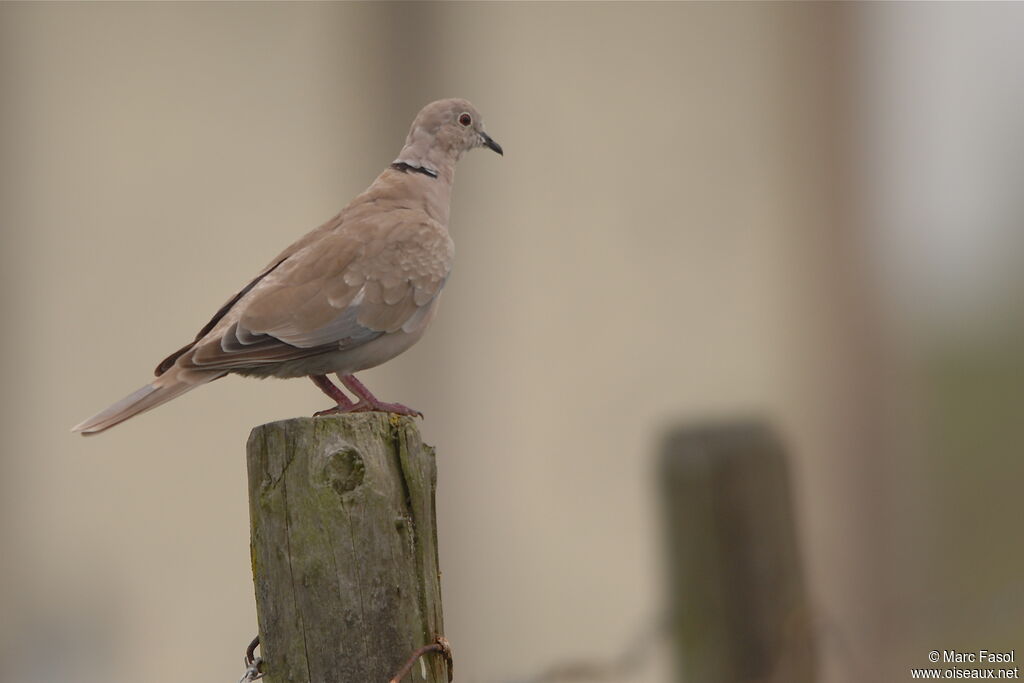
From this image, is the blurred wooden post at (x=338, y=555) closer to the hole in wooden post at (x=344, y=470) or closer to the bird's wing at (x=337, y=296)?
the hole in wooden post at (x=344, y=470)

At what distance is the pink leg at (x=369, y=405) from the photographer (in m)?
3.23

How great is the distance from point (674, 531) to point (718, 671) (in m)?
0.48

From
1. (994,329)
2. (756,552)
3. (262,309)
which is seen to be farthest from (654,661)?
(994,329)

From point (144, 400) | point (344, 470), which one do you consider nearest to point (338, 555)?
point (344, 470)

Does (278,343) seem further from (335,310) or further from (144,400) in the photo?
(144,400)

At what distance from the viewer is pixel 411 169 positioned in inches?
170

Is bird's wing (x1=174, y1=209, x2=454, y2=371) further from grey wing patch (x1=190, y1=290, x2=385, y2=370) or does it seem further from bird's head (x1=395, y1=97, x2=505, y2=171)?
bird's head (x1=395, y1=97, x2=505, y2=171)

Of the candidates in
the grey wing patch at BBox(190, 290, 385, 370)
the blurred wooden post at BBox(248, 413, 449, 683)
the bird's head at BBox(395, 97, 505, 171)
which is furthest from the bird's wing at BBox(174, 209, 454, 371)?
the blurred wooden post at BBox(248, 413, 449, 683)

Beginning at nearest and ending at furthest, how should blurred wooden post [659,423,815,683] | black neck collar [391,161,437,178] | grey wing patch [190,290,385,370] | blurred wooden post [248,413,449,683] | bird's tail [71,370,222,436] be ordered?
blurred wooden post [248,413,449,683], bird's tail [71,370,222,436], grey wing patch [190,290,385,370], blurred wooden post [659,423,815,683], black neck collar [391,161,437,178]

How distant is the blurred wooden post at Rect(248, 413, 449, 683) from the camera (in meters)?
2.51

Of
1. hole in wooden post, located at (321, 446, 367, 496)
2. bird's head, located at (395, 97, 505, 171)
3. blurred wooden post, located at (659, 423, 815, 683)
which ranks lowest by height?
blurred wooden post, located at (659, 423, 815, 683)

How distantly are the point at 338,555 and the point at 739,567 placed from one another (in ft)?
5.26

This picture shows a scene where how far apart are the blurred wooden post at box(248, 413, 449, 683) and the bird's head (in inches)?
80.3

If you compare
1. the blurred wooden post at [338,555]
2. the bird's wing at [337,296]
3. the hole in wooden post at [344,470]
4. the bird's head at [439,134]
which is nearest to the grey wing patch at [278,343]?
the bird's wing at [337,296]
